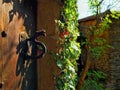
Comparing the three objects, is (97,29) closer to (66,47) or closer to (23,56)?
(66,47)

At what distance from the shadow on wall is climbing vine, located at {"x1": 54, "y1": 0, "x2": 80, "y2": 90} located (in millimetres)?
190

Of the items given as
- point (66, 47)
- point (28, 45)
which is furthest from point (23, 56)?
point (66, 47)

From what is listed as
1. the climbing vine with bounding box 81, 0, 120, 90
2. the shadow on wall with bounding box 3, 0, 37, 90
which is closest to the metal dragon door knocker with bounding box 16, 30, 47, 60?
the shadow on wall with bounding box 3, 0, 37, 90

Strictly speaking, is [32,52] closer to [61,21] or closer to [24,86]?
[24,86]

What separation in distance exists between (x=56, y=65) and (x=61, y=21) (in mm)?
360

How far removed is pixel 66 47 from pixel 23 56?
22.2 inches

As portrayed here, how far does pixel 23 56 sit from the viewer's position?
2.00 m

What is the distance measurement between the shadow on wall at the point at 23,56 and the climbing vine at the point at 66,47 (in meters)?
0.19

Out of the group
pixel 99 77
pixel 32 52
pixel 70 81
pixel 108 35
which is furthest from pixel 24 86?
pixel 108 35

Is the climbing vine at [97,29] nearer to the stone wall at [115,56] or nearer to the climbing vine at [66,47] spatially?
the stone wall at [115,56]

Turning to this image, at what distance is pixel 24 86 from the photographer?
2.04 m

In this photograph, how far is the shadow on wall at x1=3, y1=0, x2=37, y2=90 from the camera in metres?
1.95

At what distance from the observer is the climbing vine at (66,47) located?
236 cm

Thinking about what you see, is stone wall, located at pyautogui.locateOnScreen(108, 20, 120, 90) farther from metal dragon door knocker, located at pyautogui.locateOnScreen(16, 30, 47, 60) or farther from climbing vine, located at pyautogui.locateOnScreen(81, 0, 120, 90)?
metal dragon door knocker, located at pyautogui.locateOnScreen(16, 30, 47, 60)
